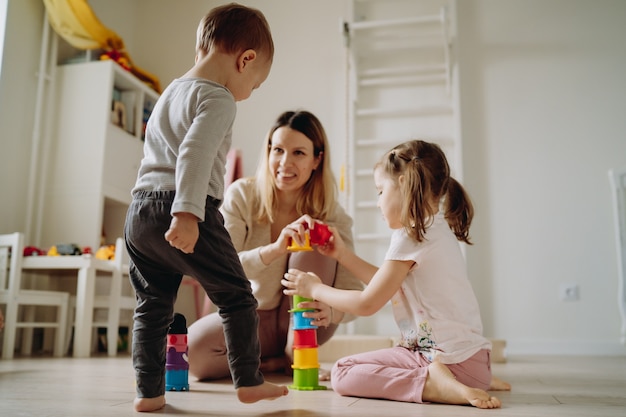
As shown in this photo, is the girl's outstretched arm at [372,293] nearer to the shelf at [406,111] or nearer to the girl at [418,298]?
the girl at [418,298]

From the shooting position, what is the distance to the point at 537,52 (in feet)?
11.3

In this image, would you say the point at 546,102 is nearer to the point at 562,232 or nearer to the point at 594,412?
the point at 562,232

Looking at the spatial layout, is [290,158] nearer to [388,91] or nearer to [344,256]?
[344,256]

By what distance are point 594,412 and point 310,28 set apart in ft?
10.5

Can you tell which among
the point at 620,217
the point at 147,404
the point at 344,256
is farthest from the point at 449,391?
the point at 620,217

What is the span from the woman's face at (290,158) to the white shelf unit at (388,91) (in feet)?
5.50

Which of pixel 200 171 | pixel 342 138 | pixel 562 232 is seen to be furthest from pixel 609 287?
pixel 200 171

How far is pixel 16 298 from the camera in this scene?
2457 mm

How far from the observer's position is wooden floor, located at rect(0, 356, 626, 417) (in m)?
1.00

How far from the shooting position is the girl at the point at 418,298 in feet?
3.91

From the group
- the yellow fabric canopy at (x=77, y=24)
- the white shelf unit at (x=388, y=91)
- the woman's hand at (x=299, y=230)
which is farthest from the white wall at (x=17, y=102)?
the woman's hand at (x=299, y=230)

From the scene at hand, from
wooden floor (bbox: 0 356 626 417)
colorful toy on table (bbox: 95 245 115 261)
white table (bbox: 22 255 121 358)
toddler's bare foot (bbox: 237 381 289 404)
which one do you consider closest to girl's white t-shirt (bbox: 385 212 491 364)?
wooden floor (bbox: 0 356 626 417)

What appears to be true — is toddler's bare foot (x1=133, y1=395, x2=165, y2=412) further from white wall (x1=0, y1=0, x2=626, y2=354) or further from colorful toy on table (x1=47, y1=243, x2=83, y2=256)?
white wall (x1=0, y1=0, x2=626, y2=354)

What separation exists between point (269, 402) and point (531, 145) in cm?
276
